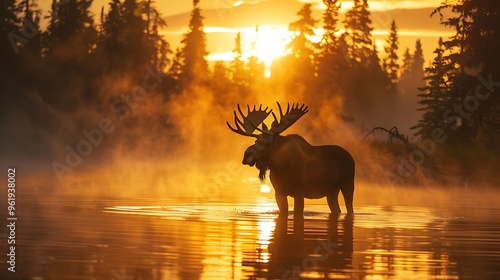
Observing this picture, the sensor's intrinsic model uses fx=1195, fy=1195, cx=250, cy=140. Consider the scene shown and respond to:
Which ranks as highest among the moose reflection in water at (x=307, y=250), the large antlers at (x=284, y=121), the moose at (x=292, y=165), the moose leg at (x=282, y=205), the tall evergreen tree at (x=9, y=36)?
the tall evergreen tree at (x=9, y=36)

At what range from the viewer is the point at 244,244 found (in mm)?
20969

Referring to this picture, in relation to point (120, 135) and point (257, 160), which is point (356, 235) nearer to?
point (257, 160)

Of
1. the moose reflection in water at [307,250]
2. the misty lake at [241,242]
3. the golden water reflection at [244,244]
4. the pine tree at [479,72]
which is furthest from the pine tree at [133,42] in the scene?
the moose reflection in water at [307,250]

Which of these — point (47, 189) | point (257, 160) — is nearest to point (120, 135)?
point (47, 189)

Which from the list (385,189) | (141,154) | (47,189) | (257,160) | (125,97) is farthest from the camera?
(125,97)

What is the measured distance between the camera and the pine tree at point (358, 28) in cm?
15288

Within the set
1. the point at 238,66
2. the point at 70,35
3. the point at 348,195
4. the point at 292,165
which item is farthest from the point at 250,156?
the point at 238,66

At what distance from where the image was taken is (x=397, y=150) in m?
58.0

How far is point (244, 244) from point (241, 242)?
38cm

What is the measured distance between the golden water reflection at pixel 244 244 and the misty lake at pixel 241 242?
18mm

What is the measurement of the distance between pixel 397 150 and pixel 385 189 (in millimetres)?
9329

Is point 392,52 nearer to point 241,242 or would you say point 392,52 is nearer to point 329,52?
point 329,52

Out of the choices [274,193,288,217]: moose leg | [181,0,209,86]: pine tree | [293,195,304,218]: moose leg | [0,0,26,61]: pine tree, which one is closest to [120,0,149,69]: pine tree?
[0,0,26,61]: pine tree

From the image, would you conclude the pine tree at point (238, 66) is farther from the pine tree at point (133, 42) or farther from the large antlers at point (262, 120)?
the large antlers at point (262, 120)
